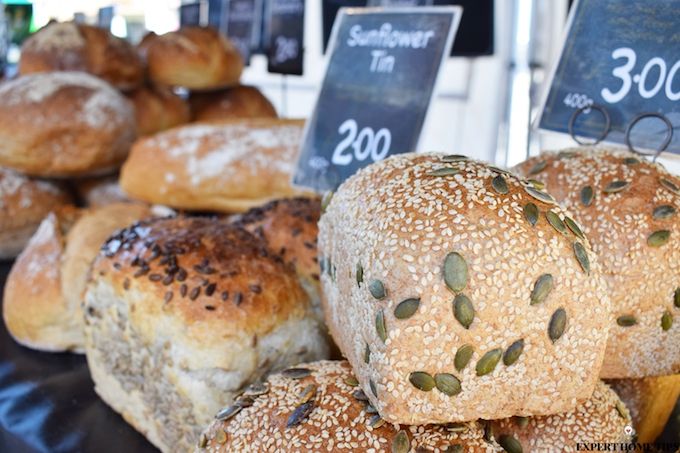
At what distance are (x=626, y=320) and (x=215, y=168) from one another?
150 cm

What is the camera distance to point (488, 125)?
349cm

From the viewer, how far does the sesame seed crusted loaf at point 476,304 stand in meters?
0.80

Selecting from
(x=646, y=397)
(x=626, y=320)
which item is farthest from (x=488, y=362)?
(x=646, y=397)

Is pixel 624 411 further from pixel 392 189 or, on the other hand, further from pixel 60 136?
pixel 60 136

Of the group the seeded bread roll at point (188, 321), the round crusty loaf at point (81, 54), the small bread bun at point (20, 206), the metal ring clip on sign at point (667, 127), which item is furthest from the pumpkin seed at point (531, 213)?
the round crusty loaf at point (81, 54)

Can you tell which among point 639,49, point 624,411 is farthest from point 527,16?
point 624,411

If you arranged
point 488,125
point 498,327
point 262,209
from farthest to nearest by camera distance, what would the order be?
point 488,125
point 262,209
point 498,327

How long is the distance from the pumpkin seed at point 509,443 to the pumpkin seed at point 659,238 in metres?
0.36

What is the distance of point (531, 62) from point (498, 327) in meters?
2.39

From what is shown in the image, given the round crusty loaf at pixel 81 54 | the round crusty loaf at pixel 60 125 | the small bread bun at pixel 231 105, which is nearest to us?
the round crusty loaf at pixel 60 125

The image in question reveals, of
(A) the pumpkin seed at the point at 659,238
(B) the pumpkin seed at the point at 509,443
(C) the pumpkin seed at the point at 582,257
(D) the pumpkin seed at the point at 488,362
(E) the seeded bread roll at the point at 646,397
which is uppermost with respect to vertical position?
(C) the pumpkin seed at the point at 582,257

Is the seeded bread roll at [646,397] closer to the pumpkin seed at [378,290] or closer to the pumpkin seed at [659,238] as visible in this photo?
the pumpkin seed at [659,238]

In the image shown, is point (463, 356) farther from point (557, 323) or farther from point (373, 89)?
point (373, 89)

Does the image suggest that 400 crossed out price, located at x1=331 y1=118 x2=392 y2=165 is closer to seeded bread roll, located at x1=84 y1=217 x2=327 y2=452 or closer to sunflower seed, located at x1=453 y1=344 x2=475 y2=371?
seeded bread roll, located at x1=84 y1=217 x2=327 y2=452
